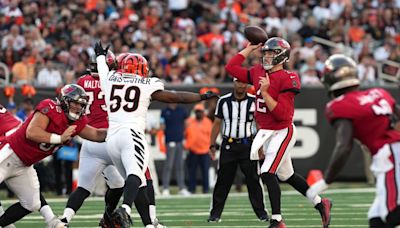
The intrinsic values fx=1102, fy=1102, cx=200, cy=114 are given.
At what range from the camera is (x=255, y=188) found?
12008 millimetres

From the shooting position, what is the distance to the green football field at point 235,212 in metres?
11.0

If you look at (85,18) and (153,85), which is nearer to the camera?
(153,85)

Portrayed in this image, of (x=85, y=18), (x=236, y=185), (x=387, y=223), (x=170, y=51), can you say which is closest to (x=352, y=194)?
(x=236, y=185)

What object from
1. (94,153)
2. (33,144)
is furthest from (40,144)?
(94,153)

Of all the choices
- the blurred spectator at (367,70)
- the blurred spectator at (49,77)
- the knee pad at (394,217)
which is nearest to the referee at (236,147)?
Result: the knee pad at (394,217)

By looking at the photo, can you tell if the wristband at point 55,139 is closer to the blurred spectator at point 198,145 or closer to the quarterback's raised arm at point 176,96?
the quarterback's raised arm at point 176,96

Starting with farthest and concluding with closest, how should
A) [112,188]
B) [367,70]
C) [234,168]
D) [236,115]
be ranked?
[367,70], [236,115], [234,168], [112,188]

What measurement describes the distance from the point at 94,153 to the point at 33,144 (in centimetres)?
67

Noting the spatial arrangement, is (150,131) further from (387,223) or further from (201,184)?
(387,223)

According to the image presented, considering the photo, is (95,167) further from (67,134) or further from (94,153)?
(67,134)

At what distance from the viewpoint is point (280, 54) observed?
10375mm

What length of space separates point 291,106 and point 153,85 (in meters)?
1.62

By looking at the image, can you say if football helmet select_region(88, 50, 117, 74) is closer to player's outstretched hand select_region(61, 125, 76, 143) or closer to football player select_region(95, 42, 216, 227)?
football player select_region(95, 42, 216, 227)

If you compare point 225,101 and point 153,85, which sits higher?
point 153,85
